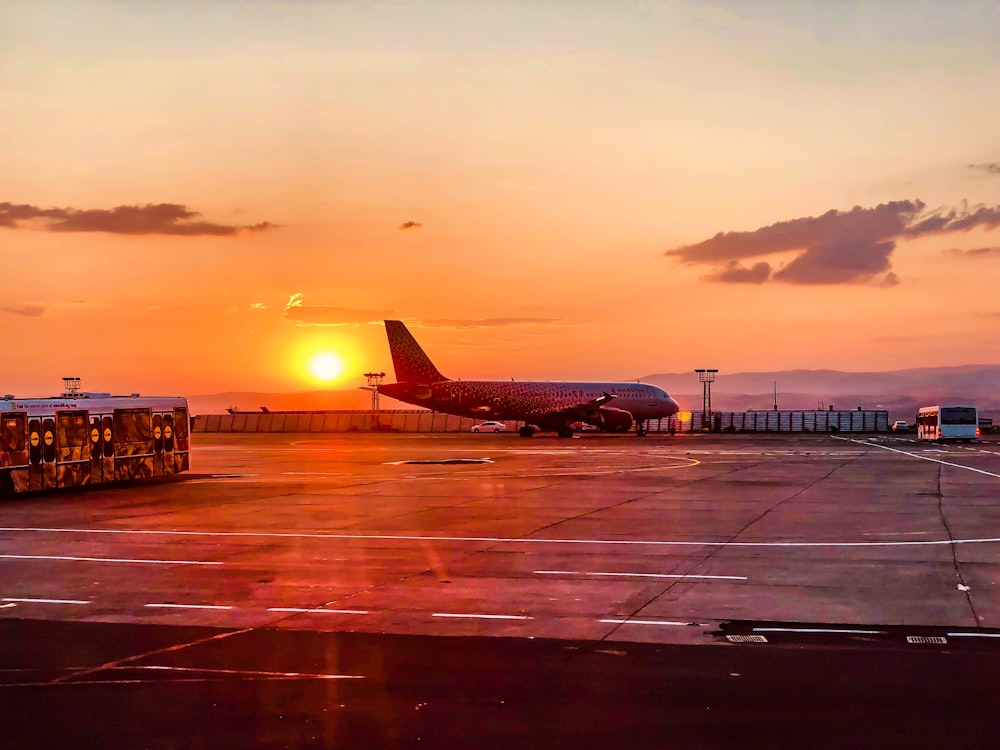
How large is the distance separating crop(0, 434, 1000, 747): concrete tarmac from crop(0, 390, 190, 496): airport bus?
130 inches

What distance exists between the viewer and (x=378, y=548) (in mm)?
22328

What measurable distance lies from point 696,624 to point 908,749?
536 cm

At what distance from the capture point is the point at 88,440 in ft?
128

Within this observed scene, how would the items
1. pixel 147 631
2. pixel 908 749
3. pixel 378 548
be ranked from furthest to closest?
1. pixel 378 548
2. pixel 147 631
3. pixel 908 749

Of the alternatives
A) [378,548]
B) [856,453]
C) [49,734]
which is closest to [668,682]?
[49,734]

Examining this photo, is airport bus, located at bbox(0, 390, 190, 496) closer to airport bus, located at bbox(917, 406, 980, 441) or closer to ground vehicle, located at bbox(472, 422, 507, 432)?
airport bus, located at bbox(917, 406, 980, 441)

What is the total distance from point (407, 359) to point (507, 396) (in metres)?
10.9

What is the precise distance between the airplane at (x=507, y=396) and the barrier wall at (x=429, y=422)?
45273mm

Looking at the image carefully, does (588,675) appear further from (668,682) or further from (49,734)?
(49,734)

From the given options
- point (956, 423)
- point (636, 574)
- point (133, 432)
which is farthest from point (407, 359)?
point (636, 574)

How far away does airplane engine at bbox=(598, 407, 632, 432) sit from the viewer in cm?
10412

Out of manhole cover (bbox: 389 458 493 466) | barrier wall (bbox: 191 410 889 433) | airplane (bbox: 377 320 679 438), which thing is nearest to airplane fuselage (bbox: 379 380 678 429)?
airplane (bbox: 377 320 679 438)

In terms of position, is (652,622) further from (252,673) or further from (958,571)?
(958,571)

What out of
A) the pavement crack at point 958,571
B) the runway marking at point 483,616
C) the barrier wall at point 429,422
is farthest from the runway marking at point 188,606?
the barrier wall at point 429,422
